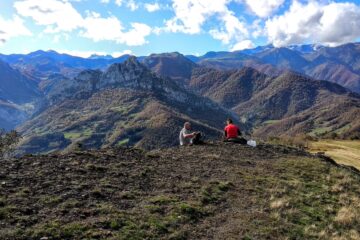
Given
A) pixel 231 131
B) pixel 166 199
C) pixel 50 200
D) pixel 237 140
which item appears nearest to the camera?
pixel 50 200

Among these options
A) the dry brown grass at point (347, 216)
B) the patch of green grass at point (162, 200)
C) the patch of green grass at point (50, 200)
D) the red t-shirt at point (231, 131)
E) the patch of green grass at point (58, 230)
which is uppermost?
the red t-shirt at point (231, 131)

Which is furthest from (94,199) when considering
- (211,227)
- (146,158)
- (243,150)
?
(243,150)

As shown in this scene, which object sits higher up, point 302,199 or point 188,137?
point 188,137

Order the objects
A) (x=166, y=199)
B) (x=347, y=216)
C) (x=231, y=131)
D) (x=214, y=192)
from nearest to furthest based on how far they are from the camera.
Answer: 1. (x=166, y=199)
2. (x=347, y=216)
3. (x=214, y=192)
4. (x=231, y=131)

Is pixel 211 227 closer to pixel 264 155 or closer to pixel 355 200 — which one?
pixel 355 200

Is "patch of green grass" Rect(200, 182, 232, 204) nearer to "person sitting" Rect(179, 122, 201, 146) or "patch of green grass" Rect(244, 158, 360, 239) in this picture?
"patch of green grass" Rect(244, 158, 360, 239)

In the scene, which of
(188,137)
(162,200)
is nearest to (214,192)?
Answer: (162,200)

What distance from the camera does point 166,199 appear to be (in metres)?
19.1

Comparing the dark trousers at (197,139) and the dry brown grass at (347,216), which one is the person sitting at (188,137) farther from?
the dry brown grass at (347,216)

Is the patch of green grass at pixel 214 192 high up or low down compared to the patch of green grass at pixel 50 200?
down

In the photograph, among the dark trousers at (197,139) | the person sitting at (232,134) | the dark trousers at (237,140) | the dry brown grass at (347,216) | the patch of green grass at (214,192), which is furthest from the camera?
the person sitting at (232,134)

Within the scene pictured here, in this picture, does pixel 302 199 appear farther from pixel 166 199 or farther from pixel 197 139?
pixel 197 139

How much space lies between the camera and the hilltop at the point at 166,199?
606 inches

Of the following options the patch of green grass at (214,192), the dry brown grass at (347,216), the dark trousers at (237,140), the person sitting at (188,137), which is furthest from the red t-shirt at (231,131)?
the dry brown grass at (347,216)
